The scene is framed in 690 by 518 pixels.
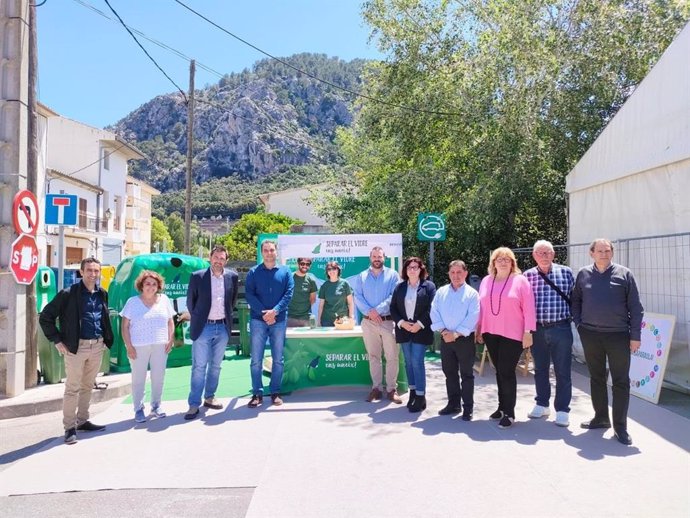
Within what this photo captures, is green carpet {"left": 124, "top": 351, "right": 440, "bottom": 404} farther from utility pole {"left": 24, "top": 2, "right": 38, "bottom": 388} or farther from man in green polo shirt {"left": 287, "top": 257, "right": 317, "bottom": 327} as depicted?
utility pole {"left": 24, "top": 2, "right": 38, "bottom": 388}

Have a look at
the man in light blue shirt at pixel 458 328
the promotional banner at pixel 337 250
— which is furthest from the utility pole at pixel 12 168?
the man in light blue shirt at pixel 458 328

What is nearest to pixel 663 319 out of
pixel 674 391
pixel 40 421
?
pixel 674 391

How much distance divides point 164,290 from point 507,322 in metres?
6.16

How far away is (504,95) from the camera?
40.2 feet

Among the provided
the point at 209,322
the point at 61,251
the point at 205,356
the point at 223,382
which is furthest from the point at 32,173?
the point at 223,382

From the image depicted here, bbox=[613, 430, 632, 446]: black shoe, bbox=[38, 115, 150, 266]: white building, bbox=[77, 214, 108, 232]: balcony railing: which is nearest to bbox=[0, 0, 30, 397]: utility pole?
bbox=[613, 430, 632, 446]: black shoe

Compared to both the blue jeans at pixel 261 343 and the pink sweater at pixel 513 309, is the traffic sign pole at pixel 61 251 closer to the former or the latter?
the blue jeans at pixel 261 343

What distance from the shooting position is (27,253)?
7.29m

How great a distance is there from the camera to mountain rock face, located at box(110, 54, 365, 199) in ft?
335

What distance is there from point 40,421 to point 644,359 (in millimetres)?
7177

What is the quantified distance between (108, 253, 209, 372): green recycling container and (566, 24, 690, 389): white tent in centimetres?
698

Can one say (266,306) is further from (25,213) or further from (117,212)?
(117,212)

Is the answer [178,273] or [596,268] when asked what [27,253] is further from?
[596,268]

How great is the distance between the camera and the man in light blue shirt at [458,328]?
19.9 feet
